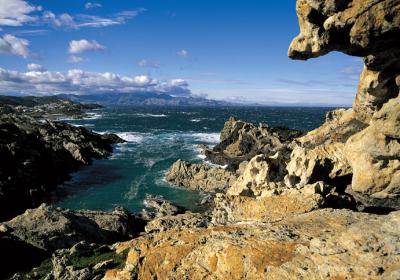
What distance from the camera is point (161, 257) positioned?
53.2ft

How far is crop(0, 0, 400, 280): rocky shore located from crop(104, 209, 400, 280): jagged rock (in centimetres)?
4

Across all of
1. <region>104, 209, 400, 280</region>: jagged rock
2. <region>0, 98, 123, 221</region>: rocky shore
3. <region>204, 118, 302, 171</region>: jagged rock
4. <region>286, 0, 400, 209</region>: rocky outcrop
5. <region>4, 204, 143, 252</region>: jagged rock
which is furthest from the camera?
<region>204, 118, 302, 171</region>: jagged rock

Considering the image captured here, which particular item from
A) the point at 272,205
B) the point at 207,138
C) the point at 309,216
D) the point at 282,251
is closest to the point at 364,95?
the point at 272,205

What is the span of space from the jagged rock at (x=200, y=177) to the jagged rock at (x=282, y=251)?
3492 cm

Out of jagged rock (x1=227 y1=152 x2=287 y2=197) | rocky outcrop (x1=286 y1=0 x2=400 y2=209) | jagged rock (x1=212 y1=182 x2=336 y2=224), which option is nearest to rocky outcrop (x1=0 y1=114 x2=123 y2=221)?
jagged rock (x1=227 y1=152 x2=287 y2=197)

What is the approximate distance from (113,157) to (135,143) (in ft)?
68.3

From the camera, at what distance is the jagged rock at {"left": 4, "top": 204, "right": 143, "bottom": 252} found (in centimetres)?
2914

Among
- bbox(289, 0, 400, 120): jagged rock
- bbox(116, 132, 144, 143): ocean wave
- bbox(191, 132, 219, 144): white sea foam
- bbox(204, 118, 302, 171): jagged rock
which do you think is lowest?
bbox(116, 132, 144, 143): ocean wave

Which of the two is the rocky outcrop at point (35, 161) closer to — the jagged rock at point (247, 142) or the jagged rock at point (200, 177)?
the jagged rock at point (200, 177)

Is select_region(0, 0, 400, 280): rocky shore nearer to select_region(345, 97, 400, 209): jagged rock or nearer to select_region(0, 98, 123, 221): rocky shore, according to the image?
select_region(345, 97, 400, 209): jagged rock

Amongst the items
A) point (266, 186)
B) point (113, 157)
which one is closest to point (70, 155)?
point (113, 157)

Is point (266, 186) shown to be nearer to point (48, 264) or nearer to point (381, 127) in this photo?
point (381, 127)

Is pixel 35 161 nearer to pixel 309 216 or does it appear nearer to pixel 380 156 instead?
pixel 309 216

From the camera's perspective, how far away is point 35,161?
57156mm
